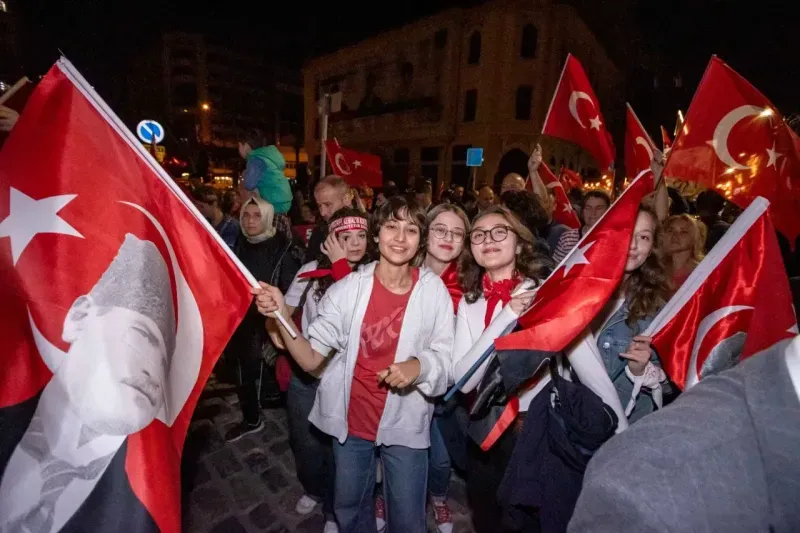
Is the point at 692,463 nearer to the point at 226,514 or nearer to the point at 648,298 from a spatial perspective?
the point at 648,298

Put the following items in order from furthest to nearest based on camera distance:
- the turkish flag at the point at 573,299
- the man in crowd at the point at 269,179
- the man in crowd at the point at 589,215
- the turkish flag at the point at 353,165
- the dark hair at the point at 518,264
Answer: the turkish flag at the point at 353,165
the man in crowd at the point at 589,215
the man in crowd at the point at 269,179
the dark hair at the point at 518,264
the turkish flag at the point at 573,299

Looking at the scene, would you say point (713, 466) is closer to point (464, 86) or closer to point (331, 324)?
point (331, 324)

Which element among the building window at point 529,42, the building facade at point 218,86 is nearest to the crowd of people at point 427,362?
the building window at point 529,42

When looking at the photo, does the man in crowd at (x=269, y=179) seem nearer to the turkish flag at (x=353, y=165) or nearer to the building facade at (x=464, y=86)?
the turkish flag at (x=353, y=165)

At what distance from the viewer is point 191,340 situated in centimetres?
177

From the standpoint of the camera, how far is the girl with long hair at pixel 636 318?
2309 millimetres

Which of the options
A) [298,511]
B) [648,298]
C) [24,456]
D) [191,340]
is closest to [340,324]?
[191,340]

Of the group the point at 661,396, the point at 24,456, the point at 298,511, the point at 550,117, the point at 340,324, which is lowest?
the point at 298,511

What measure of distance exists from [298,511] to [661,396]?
263cm

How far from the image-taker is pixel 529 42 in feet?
82.9

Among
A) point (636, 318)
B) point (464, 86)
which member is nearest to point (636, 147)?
point (636, 318)

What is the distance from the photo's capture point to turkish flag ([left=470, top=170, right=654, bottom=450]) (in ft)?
6.24

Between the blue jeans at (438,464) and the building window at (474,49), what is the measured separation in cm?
2823

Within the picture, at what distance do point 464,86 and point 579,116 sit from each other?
24.7 metres
